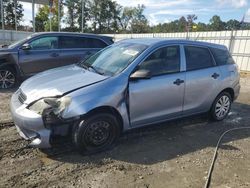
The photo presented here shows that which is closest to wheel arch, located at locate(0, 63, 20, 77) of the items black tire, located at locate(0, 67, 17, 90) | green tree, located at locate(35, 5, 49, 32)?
black tire, located at locate(0, 67, 17, 90)

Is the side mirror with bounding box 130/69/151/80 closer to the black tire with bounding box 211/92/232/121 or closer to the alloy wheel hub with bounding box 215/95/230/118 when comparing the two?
the black tire with bounding box 211/92/232/121

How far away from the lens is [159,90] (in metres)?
4.88

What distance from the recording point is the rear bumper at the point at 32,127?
392 centimetres

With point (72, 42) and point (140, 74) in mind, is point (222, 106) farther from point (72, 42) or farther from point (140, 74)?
point (72, 42)

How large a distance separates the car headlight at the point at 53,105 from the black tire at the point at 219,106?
3.35 metres

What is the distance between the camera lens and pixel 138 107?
4684 mm

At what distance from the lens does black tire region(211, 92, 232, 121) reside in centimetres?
609

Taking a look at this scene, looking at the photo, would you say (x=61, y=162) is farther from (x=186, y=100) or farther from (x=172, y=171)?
(x=186, y=100)

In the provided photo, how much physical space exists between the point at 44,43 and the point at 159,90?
17.3 feet

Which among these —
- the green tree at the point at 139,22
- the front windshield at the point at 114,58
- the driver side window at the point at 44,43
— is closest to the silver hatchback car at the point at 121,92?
the front windshield at the point at 114,58

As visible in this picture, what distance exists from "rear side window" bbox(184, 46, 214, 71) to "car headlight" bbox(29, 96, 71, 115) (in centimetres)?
248

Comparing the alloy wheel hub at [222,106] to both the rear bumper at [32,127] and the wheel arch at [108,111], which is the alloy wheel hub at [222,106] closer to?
the wheel arch at [108,111]

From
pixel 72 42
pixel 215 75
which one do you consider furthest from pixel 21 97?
pixel 72 42

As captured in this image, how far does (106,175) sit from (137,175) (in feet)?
1.35
